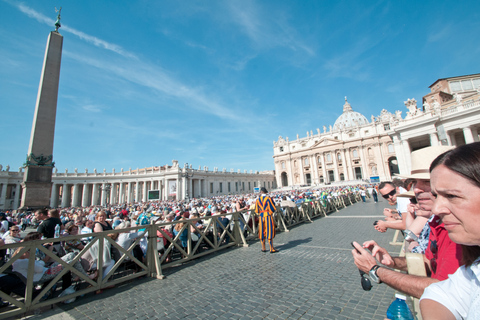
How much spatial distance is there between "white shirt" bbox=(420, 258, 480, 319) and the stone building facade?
43999 mm

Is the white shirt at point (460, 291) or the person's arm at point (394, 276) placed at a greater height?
the white shirt at point (460, 291)

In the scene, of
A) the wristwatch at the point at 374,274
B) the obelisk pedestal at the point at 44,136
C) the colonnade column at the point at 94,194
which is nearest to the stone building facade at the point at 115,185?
the colonnade column at the point at 94,194

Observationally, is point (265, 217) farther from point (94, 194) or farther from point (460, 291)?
point (94, 194)

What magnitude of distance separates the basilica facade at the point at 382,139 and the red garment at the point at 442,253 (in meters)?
28.6

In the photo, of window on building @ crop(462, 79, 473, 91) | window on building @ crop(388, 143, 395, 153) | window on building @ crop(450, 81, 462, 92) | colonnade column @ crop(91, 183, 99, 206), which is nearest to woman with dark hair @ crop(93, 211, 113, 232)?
window on building @ crop(450, 81, 462, 92)

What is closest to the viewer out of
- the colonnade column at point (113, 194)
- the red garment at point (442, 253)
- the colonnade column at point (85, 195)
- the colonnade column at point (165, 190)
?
the red garment at point (442, 253)

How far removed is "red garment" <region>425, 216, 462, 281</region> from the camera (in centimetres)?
128

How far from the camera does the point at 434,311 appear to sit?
97 centimetres

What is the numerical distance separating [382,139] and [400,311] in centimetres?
6625

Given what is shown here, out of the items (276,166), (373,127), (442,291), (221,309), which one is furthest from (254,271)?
(276,166)

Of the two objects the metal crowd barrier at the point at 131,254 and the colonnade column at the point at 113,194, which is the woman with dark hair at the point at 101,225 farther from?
the colonnade column at the point at 113,194

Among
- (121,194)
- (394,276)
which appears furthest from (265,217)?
(121,194)

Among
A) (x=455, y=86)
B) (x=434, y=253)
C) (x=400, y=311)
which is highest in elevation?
(x=455, y=86)

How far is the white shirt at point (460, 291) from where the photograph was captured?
91 cm
